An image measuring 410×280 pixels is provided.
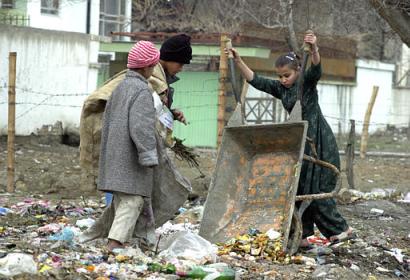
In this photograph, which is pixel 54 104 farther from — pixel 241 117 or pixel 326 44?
pixel 241 117

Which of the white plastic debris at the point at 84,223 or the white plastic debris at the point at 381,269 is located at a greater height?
the white plastic debris at the point at 381,269

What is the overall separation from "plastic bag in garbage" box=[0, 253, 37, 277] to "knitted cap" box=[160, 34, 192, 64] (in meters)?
2.22

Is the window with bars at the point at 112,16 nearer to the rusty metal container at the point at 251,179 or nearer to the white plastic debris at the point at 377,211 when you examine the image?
the white plastic debris at the point at 377,211

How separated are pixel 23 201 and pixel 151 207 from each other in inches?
145

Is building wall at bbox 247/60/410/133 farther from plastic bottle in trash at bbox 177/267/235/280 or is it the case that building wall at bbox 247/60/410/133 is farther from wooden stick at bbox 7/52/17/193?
plastic bottle in trash at bbox 177/267/235/280

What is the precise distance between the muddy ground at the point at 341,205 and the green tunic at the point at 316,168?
248mm

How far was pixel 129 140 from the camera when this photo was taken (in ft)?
21.4

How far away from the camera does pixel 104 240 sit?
7004mm

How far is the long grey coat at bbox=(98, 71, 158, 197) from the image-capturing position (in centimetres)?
641

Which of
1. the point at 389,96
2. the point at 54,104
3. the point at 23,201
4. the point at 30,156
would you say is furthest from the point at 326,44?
the point at 23,201

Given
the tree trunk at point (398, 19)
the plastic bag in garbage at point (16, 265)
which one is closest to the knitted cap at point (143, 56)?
the plastic bag in garbage at point (16, 265)

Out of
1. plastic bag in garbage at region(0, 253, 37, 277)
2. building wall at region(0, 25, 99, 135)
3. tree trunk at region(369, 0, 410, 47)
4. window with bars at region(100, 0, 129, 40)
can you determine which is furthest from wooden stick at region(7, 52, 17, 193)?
window with bars at region(100, 0, 129, 40)

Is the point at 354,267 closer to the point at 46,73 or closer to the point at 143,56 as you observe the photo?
the point at 143,56

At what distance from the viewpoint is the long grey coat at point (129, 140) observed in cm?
641
